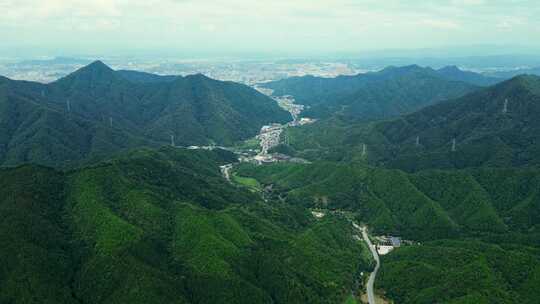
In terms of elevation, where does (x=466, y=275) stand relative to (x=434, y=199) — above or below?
above

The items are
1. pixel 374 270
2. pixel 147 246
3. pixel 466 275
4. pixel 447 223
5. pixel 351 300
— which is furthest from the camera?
pixel 447 223

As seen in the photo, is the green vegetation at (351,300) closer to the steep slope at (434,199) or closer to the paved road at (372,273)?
the paved road at (372,273)

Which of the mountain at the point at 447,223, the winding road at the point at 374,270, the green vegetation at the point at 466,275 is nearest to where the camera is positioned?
the green vegetation at the point at 466,275

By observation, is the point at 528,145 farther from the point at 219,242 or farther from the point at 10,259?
the point at 10,259

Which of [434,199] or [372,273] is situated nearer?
[372,273]

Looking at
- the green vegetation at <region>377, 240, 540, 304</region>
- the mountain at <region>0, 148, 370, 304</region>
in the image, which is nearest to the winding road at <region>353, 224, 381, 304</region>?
the green vegetation at <region>377, 240, 540, 304</region>

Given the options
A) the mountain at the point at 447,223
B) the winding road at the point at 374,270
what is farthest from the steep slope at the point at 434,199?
the winding road at the point at 374,270

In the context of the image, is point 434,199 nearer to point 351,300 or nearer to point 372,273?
point 372,273

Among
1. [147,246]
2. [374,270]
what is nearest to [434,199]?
[374,270]

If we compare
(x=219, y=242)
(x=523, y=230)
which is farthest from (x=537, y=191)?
(x=219, y=242)
